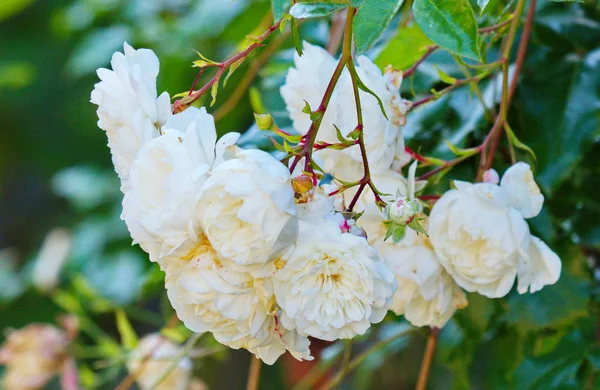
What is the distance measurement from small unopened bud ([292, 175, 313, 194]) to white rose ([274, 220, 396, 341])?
0.02m

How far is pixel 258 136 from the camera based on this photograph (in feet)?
1.80

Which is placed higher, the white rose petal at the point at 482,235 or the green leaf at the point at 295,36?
the green leaf at the point at 295,36

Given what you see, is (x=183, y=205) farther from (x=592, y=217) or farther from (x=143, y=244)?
(x=592, y=217)

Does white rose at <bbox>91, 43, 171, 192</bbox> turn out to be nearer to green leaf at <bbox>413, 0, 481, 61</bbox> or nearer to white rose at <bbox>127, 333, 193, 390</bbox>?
green leaf at <bbox>413, 0, 481, 61</bbox>

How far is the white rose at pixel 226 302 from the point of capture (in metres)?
0.33

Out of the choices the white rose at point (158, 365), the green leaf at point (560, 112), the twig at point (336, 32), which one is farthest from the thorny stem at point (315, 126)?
the white rose at point (158, 365)

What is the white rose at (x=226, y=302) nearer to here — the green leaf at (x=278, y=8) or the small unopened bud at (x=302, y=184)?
the small unopened bud at (x=302, y=184)

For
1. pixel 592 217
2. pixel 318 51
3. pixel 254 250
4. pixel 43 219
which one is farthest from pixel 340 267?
pixel 43 219

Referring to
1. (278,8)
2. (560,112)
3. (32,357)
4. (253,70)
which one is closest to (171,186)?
(278,8)

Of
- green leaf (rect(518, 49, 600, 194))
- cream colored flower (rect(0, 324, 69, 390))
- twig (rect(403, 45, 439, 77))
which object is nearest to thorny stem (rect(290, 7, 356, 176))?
twig (rect(403, 45, 439, 77))

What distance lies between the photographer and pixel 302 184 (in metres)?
0.33

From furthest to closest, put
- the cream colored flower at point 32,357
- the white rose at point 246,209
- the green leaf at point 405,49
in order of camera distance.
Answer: the cream colored flower at point 32,357 < the green leaf at point 405,49 < the white rose at point 246,209

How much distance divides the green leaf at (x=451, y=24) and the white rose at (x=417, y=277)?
10cm

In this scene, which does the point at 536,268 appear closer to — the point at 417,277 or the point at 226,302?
the point at 417,277
